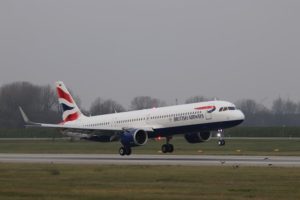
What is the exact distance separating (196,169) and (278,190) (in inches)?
461

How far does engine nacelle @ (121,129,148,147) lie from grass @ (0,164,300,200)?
17.3 metres

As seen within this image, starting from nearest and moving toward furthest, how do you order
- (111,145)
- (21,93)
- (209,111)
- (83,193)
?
(83,193) → (209,111) → (111,145) → (21,93)

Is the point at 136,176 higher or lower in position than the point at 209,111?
lower

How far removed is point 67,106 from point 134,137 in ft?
42.3

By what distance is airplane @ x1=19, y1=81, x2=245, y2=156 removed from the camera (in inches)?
2356

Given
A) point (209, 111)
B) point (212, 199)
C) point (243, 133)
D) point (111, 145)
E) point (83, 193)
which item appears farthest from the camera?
point (243, 133)

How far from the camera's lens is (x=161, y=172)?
38.2m

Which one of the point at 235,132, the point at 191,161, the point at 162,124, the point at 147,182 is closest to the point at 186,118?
the point at 162,124

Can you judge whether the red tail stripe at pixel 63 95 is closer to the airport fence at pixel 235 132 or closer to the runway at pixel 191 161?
the runway at pixel 191 161

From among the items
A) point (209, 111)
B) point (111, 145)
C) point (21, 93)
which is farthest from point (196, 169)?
point (21, 93)

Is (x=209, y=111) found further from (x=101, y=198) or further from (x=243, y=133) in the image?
(x=243, y=133)

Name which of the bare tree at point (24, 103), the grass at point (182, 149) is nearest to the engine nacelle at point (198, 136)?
the grass at point (182, 149)

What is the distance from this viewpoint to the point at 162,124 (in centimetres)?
6184

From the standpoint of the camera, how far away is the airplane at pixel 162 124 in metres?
59.8
